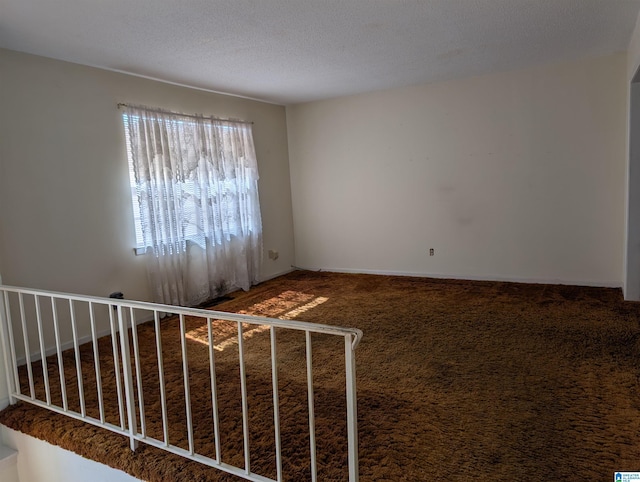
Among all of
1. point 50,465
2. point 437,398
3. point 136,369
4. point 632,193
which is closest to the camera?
point 136,369

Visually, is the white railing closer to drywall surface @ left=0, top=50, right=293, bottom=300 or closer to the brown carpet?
the brown carpet

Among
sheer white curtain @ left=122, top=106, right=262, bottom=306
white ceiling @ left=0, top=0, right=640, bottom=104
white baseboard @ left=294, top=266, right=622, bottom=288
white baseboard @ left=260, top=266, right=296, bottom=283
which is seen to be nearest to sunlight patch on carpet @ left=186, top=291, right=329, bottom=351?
sheer white curtain @ left=122, top=106, right=262, bottom=306

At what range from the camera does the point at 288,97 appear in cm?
565

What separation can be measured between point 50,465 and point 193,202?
2754mm

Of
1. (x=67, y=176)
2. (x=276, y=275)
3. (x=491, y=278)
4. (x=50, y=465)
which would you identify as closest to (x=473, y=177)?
(x=491, y=278)

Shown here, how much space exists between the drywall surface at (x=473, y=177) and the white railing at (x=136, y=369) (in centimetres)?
246

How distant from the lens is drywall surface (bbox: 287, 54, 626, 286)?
4676mm

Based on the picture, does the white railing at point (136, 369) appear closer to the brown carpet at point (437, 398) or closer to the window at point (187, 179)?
the brown carpet at point (437, 398)

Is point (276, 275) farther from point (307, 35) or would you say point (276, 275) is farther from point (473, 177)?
point (307, 35)

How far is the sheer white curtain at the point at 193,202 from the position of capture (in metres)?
4.20

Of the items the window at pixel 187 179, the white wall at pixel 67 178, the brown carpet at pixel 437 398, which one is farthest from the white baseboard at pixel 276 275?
the white wall at pixel 67 178

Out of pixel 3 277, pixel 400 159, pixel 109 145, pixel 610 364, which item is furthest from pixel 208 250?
pixel 610 364

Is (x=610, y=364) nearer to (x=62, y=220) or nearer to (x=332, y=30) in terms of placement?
(x=332, y=30)

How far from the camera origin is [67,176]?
3.63 m
